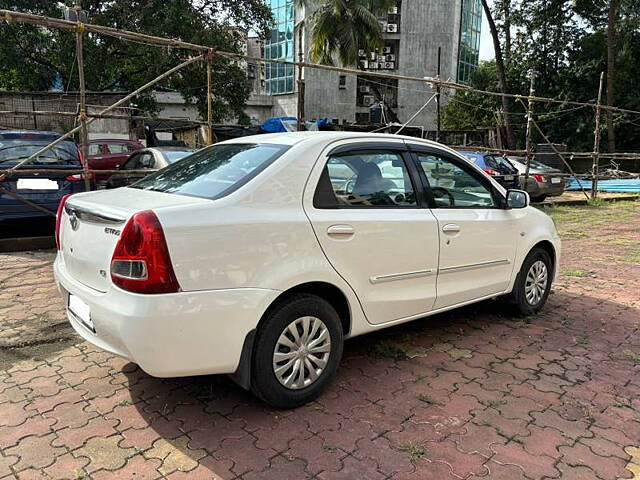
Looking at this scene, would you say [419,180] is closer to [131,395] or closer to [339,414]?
[339,414]

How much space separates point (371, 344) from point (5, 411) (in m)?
2.49

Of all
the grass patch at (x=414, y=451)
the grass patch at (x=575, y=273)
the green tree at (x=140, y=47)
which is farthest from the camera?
the green tree at (x=140, y=47)

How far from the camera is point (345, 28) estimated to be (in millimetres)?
27531

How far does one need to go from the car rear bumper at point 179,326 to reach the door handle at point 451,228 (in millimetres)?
1533

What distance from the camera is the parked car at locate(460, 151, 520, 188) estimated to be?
45.2 ft

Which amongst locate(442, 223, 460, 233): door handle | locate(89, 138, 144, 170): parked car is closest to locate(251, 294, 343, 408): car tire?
locate(442, 223, 460, 233): door handle

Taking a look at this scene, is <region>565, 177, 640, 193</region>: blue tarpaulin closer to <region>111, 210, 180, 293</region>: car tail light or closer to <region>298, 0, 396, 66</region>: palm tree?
<region>298, 0, 396, 66</region>: palm tree

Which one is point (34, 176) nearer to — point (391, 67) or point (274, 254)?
point (274, 254)

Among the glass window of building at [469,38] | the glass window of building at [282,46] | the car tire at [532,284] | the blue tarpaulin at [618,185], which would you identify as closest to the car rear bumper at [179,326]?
the car tire at [532,284]

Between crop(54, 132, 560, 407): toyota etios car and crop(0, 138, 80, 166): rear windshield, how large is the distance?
4.51 metres

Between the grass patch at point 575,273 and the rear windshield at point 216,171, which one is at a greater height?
the rear windshield at point 216,171

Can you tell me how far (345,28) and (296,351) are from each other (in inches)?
1080

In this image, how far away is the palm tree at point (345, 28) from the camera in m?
27.5

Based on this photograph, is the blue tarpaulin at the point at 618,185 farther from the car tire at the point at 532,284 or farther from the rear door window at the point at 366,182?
the rear door window at the point at 366,182
